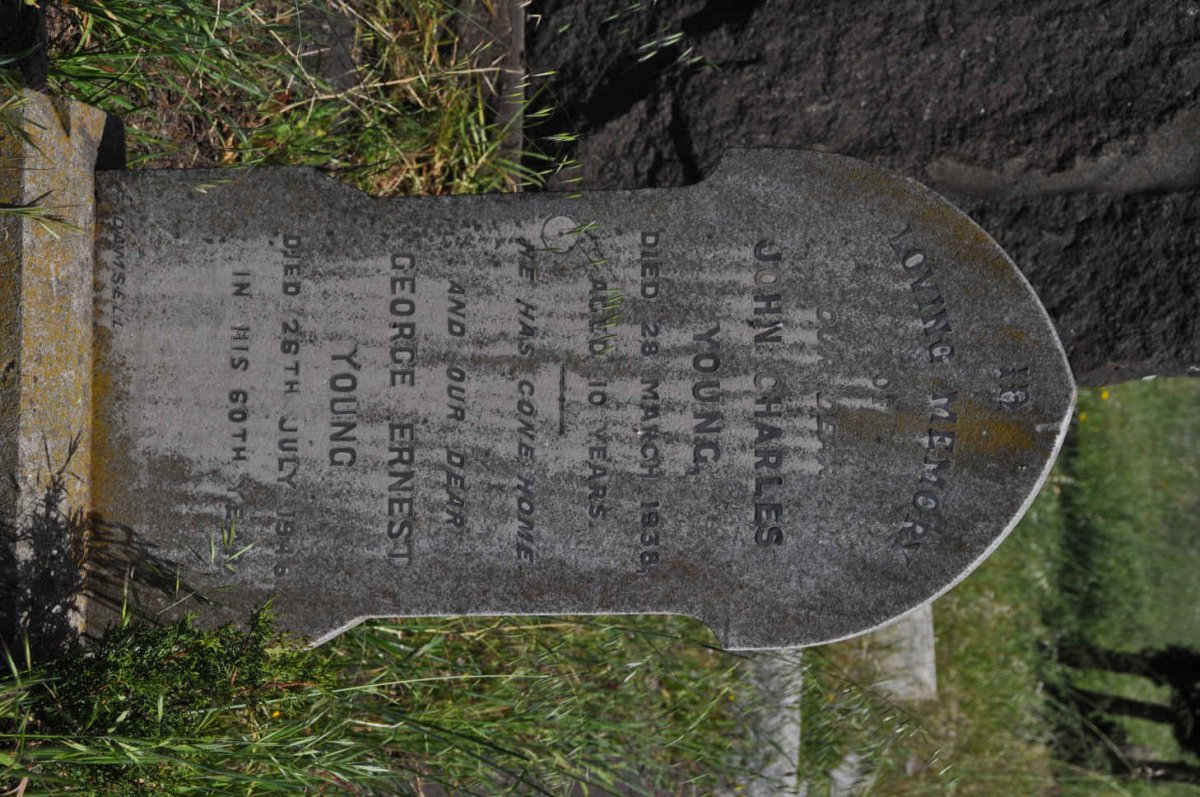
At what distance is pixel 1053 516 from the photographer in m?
5.41

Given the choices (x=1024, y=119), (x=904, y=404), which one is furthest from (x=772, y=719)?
(x=1024, y=119)

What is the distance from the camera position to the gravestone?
9.01ft

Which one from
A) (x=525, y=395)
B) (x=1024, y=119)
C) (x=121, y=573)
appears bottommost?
(x=121, y=573)

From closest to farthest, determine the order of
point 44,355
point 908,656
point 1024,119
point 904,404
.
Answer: point 44,355 → point 904,404 → point 1024,119 → point 908,656

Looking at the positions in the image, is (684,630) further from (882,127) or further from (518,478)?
(882,127)

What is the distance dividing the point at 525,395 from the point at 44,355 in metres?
1.18

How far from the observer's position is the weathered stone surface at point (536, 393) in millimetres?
2746

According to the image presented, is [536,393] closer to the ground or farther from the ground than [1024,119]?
closer to the ground

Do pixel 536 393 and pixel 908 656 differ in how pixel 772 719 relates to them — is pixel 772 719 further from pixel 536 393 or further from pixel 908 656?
pixel 536 393

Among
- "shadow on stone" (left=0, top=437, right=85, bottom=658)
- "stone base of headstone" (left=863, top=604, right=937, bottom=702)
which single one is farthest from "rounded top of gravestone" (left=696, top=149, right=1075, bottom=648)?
"stone base of headstone" (left=863, top=604, right=937, bottom=702)

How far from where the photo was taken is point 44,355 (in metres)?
2.63

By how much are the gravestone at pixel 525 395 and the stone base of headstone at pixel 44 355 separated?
0.03 meters

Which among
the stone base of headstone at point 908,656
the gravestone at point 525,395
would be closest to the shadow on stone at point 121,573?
the gravestone at point 525,395

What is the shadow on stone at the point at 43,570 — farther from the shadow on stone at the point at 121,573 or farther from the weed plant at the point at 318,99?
the weed plant at the point at 318,99
